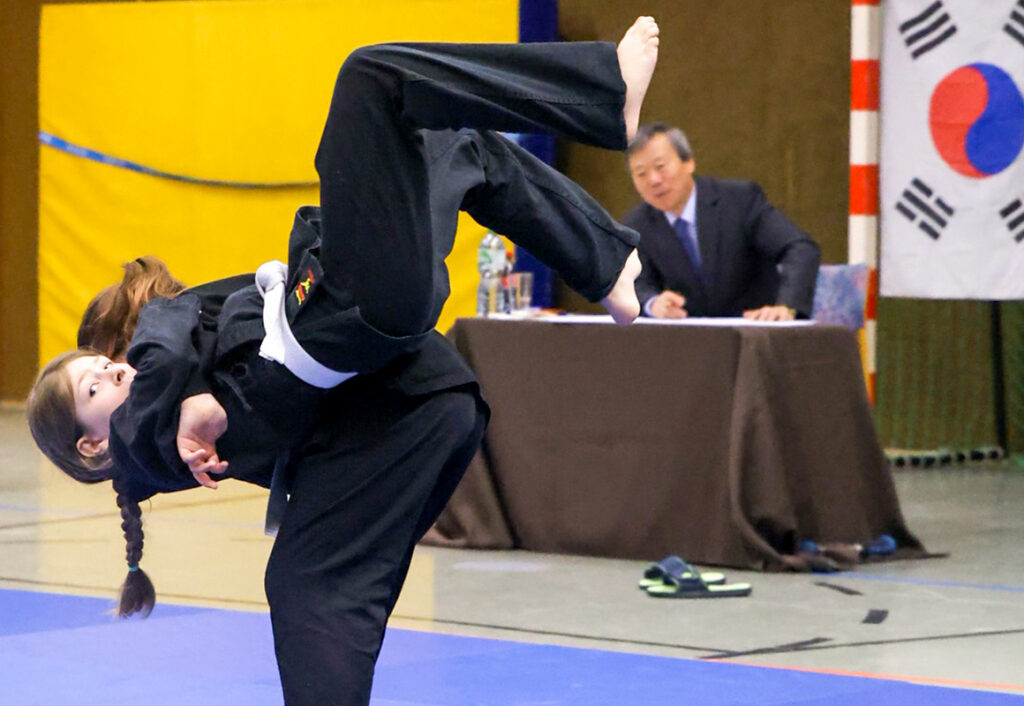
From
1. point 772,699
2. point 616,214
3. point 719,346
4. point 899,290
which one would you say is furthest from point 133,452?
A: point 616,214

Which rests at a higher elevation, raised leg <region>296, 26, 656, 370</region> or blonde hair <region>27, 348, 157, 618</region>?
raised leg <region>296, 26, 656, 370</region>

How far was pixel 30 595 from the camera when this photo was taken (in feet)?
16.5

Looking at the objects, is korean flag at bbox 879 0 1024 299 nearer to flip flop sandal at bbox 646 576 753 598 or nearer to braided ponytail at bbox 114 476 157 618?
Answer: flip flop sandal at bbox 646 576 753 598

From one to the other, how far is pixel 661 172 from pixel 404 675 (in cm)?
244

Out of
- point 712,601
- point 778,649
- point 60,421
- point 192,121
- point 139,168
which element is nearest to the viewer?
point 60,421

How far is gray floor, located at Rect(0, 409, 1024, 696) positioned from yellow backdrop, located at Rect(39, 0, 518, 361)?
3.20 meters

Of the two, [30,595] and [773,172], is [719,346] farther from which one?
[773,172]

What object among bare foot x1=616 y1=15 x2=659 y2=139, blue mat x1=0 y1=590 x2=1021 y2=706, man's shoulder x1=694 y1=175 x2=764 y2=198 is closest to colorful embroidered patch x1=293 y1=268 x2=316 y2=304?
bare foot x1=616 y1=15 x2=659 y2=139

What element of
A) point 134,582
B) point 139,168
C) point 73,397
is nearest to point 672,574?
point 134,582

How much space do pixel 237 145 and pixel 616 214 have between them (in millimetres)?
2343

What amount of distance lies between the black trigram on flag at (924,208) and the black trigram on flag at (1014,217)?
0.24 m

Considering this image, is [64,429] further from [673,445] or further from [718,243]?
[718,243]

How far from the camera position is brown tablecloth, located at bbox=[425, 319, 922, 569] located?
5.36m

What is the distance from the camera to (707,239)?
19.6ft
